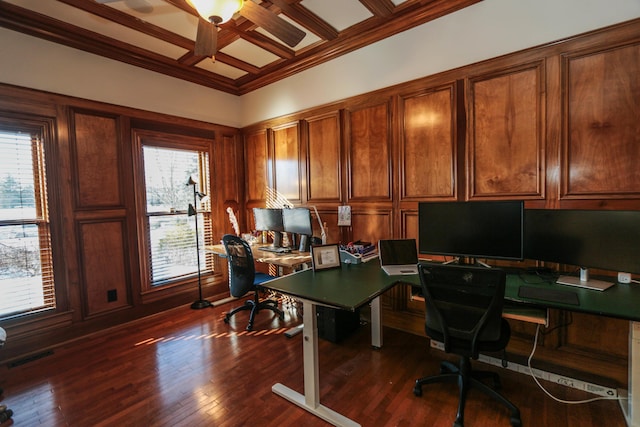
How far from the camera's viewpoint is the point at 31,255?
2.87 meters

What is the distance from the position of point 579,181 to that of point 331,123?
92.6 inches

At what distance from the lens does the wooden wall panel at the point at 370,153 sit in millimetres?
3080

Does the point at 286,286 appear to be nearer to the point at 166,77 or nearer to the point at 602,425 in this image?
the point at 602,425

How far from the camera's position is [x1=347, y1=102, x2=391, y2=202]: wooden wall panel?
10.1 feet

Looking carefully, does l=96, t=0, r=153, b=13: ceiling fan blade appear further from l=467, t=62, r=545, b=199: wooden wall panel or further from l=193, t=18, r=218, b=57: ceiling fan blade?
l=467, t=62, r=545, b=199: wooden wall panel

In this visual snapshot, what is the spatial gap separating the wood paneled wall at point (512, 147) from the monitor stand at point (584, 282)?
1.33ft

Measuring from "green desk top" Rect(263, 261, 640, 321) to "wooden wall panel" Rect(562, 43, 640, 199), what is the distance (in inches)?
27.9

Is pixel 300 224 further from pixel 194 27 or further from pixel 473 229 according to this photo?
pixel 194 27

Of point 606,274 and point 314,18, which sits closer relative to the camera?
point 606,274

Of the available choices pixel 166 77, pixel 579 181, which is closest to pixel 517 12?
pixel 579 181

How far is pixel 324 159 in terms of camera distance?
3.59 m

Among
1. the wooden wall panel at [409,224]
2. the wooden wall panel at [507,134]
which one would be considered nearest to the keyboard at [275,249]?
the wooden wall panel at [409,224]

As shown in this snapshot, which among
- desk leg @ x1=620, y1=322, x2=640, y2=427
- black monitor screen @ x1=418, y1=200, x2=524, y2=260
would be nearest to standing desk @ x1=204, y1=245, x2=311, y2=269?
black monitor screen @ x1=418, y1=200, x2=524, y2=260

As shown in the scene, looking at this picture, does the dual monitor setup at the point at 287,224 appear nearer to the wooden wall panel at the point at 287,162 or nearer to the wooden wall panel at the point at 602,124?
the wooden wall panel at the point at 287,162
